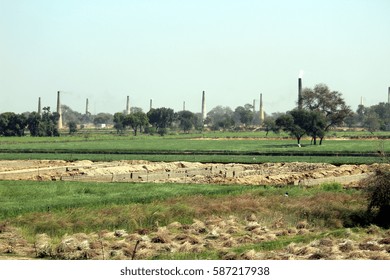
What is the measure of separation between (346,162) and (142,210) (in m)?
28.9

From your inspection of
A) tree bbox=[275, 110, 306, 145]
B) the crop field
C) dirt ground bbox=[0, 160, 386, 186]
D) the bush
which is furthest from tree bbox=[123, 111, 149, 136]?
the bush

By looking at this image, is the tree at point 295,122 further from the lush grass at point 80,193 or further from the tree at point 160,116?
the tree at point 160,116

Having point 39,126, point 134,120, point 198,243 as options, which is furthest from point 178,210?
point 134,120

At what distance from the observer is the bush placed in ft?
82.2

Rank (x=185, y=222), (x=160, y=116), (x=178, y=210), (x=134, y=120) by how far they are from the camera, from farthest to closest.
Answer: (x=160, y=116) < (x=134, y=120) < (x=178, y=210) < (x=185, y=222)

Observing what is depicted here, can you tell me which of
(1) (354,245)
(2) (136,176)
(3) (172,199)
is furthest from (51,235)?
(2) (136,176)

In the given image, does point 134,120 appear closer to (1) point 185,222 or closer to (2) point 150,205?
(2) point 150,205

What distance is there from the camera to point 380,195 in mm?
25125

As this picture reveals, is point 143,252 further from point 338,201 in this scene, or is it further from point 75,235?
point 338,201

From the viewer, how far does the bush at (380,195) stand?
987 inches

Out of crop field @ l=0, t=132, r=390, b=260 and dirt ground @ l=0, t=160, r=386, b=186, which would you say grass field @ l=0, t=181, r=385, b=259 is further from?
dirt ground @ l=0, t=160, r=386, b=186

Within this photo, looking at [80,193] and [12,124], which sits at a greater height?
[12,124]

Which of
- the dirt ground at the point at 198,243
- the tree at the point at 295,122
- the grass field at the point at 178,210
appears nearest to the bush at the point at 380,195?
the grass field at the point at 178,210

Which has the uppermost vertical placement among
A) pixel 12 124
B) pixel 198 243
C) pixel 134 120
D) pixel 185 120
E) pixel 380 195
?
pixel 185 120
